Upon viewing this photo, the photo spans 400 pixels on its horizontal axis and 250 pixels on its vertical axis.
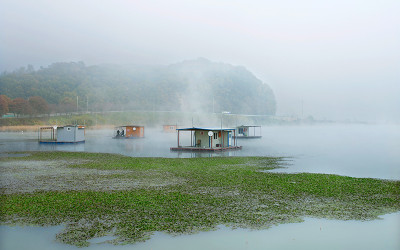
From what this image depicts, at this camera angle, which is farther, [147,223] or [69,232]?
[147,223]

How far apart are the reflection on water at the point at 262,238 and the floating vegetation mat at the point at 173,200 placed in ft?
1.63

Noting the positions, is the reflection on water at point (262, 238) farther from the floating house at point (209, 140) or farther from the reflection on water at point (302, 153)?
the floating house at point (209, 140)

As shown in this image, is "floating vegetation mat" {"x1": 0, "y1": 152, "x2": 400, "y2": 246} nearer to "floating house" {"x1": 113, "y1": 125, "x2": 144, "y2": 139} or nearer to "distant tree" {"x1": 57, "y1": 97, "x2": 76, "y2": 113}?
"floating house" {"x1": 113, "y1": 125, "x2": 144, "y2": 139}

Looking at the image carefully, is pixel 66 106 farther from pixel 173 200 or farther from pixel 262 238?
pixel 262 238

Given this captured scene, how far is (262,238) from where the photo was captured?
1109 cm

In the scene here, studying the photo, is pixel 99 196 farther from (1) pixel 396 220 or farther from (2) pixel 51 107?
(2) pixel 51 107

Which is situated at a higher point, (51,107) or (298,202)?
(51,107)

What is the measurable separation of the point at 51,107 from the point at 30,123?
1540 inches

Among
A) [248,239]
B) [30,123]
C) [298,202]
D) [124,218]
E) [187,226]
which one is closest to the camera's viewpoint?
[248,239]

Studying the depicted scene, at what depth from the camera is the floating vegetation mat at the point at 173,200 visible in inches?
483

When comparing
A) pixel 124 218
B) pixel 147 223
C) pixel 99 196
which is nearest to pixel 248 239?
pixel 147 223

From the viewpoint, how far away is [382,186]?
A: 20141mm

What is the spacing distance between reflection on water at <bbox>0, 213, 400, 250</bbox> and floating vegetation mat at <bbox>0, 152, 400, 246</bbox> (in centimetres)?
50

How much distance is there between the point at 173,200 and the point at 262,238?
5.54 m
